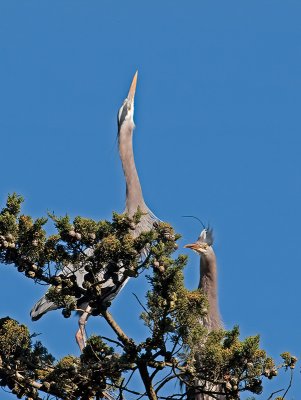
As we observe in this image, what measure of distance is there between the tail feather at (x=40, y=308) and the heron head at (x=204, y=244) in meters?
1.32

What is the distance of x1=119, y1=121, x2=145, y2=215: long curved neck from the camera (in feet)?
36.2

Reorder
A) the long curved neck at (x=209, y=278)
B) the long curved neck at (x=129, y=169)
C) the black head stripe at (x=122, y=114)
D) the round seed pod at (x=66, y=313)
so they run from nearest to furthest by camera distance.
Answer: the round seed pod at (x=66, y=313)
the long curved neck at (x=209, y=278)
the long curved neck at (x=129, y=169)
the black head stripe at (x=122, y=114)

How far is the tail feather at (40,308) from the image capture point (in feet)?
32.4

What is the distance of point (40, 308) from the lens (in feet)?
32.9

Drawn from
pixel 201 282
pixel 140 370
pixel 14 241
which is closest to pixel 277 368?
pixel 140 370

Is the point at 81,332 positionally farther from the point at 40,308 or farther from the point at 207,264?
the point at 207,264

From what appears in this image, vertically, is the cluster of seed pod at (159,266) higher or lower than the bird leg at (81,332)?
lower

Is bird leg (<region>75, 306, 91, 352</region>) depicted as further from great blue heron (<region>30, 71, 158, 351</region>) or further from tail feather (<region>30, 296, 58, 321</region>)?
tail feather (<region>30, 296, 58, 321</region>)

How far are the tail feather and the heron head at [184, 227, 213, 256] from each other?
1.32m

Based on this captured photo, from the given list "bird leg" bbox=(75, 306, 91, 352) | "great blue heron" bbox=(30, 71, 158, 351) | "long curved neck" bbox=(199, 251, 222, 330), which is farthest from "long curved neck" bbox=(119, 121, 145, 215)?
"long curved neck" bbox=(199, 251, 222, 330)

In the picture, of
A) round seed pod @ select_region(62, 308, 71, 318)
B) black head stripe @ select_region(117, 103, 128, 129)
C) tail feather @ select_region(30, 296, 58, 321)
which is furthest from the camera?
black head stripe @ select_region(117, 103, 128, 129)

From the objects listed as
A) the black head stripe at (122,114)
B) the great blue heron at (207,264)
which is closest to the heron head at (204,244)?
the great blue heron at (207,264)

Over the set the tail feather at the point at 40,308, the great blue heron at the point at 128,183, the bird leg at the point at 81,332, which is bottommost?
the tail feather at the point at 40,308

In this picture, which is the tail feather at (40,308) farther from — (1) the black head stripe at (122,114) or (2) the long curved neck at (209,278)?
(1) the black head stripe at (122,114)
